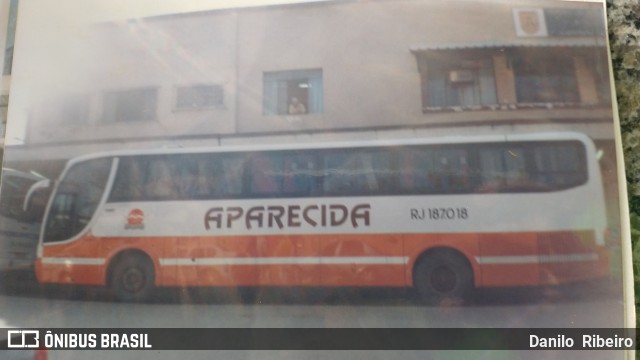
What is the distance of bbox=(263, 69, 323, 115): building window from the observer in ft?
6.53

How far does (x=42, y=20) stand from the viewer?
2.14 meters

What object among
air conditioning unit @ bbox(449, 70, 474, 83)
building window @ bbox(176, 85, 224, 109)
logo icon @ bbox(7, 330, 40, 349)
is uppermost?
air conditioning unit @ bbox(449, 70, 474, 83)

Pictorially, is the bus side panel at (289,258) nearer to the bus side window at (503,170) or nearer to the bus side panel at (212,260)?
the bus side panel at (212,260)

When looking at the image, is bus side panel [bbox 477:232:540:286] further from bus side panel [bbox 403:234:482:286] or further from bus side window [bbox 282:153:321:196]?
bus side window [bbox 282:153:321:196]

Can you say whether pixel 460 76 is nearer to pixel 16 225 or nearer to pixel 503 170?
pixel 503 170

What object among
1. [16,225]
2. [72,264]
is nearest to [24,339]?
[72,264]

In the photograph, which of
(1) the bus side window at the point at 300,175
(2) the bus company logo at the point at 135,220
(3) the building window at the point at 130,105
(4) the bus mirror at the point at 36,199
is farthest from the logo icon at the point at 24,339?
(1) the bus side window at the point at 300,175

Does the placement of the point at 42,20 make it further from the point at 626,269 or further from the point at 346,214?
the point at 626,269

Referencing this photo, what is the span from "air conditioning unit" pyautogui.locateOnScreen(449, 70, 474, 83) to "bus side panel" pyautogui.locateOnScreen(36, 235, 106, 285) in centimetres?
168

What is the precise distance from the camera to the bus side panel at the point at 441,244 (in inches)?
78.3

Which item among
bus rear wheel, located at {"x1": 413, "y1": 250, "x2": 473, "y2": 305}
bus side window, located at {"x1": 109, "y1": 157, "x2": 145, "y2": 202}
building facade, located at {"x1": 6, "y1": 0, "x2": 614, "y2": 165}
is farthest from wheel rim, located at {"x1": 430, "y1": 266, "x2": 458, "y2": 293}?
bus side window, located at {"x1": 109, "y1": 157, "x2": 145, "y2": 202}

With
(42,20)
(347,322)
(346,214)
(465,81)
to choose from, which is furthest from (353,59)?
(42,20)

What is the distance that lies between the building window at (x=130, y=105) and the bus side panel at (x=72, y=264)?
1.81 feet

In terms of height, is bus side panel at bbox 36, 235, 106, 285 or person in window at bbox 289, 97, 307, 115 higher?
person in window at bbox 289, 97, 307, 115
